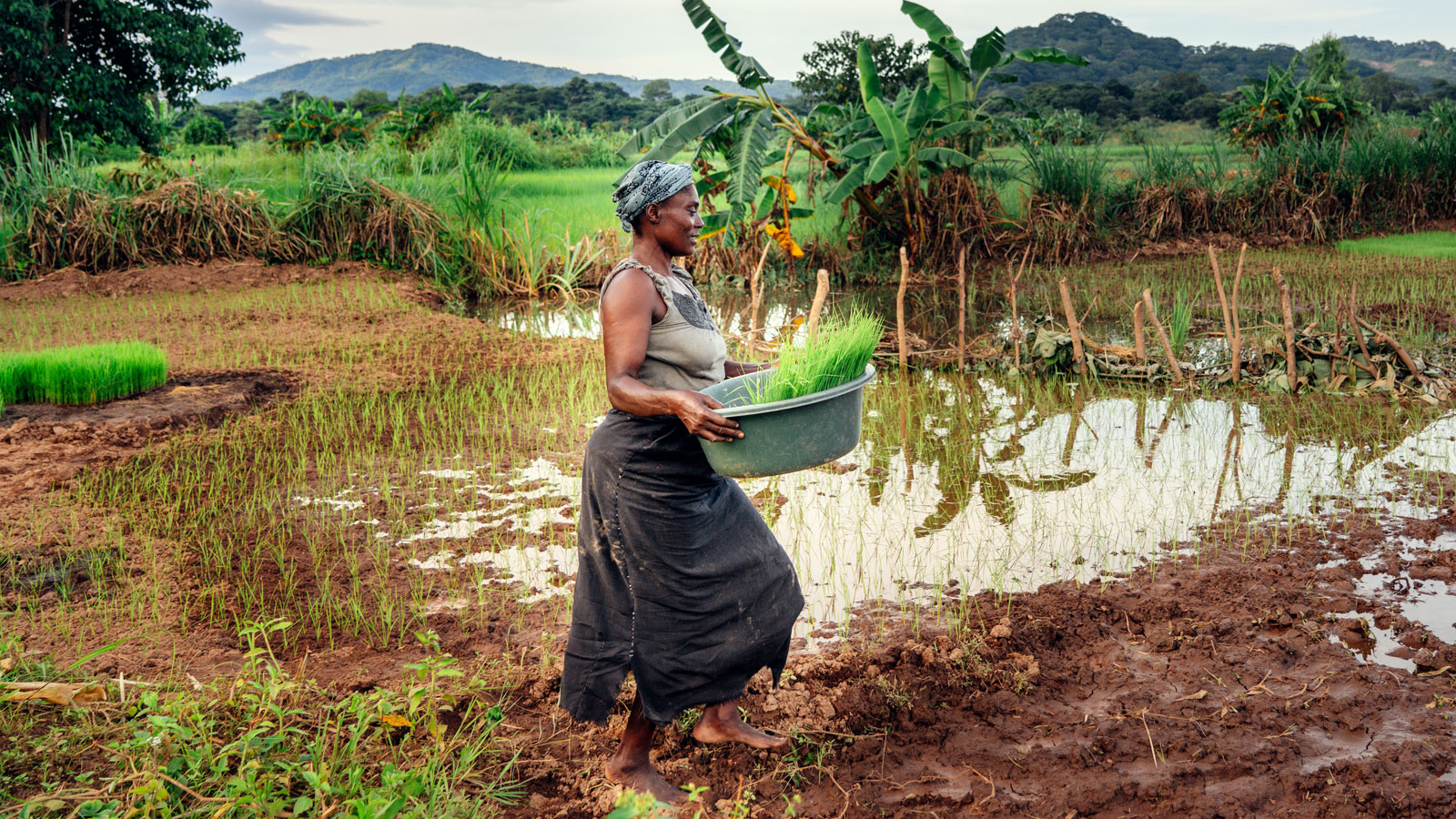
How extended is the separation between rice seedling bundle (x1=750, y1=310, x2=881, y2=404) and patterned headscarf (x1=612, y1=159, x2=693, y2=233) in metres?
0.48

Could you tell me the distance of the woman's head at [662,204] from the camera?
89.6 inches

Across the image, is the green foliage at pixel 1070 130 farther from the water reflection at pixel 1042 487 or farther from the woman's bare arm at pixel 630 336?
the woman's bare arm at pixel 630 336

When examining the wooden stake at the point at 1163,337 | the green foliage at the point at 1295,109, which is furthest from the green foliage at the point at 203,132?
the wooden stake at the point at 1163,337

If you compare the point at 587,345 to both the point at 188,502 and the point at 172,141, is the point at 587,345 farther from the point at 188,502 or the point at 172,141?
the point at 172,141

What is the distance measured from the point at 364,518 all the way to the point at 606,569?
7.75 ft

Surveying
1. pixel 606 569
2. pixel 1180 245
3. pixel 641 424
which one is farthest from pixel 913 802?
pixel 1180 245

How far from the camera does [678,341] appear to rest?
2322mm

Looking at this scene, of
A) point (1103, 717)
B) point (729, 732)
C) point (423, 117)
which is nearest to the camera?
point (729, 732)

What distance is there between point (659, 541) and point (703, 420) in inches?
16.6

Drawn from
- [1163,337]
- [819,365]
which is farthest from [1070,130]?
[819,365]

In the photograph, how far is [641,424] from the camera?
91.1 inches

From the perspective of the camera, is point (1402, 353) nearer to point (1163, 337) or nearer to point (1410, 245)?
point (1163, 337)

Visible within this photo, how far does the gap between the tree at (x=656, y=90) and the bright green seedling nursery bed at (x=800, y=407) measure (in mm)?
65879

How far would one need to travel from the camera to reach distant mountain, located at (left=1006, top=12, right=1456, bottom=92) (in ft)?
202
